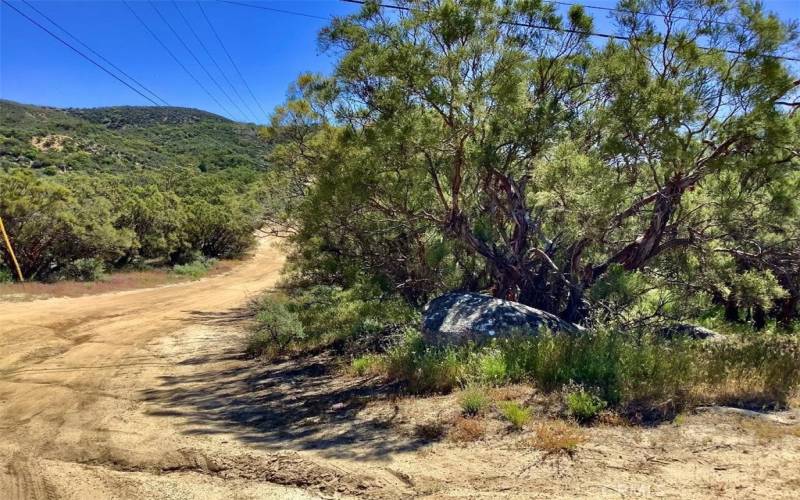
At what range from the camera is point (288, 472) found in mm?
4883

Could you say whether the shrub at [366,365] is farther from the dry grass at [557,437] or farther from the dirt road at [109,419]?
the dry grass at [557,437]

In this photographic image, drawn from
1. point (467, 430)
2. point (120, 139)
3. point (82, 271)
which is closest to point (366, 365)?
point (467, 430)

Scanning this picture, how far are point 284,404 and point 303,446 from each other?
2045mm

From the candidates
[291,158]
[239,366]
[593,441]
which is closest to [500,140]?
[593,441]

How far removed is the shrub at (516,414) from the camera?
5336 millimetres

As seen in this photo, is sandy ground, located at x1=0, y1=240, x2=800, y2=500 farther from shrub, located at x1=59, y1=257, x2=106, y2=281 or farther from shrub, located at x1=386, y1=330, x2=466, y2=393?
shrub, located at x1=59, y1=257, x2=106, y2=281

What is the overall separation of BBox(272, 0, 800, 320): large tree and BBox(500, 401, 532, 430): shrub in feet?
11.2

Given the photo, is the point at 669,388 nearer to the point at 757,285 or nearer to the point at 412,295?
the point at 757,285

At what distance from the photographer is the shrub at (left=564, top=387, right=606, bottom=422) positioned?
535cm

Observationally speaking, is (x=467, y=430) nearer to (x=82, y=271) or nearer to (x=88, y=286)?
(x=88, y=286)

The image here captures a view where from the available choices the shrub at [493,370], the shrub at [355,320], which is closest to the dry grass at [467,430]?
the shrub at [493,370]

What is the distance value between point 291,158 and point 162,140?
7430cm

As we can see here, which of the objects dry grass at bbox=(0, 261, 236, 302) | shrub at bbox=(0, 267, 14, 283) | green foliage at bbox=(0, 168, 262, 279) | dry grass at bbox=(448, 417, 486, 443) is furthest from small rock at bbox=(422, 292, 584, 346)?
shrub at bbox=(0, 267, 14, 283)

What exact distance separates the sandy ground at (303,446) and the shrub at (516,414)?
13 cm
